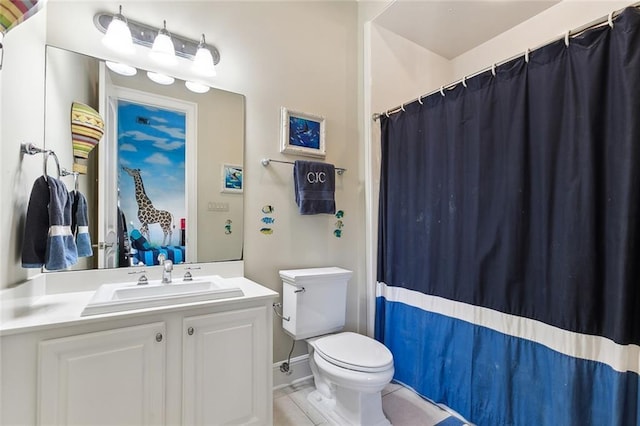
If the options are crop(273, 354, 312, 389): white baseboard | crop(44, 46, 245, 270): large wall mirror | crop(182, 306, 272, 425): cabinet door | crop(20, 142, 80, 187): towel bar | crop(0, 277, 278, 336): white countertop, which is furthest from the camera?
crop(273, 354, 312, 389): white baseboard

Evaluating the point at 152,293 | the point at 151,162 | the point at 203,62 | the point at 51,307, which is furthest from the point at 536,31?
the point at 51,307

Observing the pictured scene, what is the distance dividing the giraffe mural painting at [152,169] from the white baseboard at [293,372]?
1105mm

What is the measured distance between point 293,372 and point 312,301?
563 millimetres

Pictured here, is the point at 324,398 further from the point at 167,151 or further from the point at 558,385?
the point at 167,151

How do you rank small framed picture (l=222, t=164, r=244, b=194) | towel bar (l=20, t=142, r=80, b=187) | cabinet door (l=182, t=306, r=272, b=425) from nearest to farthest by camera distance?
towel bar (l=20, t=142, r=80, b=187) → cabinet door (l=182, t=306, r=272, b=425) → small framed picture (l=222, t=164, r=244, b=194)

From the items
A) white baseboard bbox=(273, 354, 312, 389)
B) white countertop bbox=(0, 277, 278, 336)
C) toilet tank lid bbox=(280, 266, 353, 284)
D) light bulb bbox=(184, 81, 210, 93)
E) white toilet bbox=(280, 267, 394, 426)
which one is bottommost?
white baseboard bbox=(273, 354, 312, 389)

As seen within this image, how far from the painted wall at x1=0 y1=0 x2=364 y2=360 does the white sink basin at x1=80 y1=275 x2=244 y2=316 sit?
0.42 m

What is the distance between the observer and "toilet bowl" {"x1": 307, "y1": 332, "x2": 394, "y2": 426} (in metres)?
1.52

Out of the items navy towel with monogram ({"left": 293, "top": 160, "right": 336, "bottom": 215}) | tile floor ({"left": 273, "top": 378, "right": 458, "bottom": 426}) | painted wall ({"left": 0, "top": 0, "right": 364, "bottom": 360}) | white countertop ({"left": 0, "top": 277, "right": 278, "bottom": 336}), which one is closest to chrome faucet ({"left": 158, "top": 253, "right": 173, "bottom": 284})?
white countertop ({"left": 0, "top": 277, "right": 278, "bottom": 336})

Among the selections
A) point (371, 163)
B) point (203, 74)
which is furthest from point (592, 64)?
point (203, 74)

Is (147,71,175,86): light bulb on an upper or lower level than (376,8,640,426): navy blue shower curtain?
upper

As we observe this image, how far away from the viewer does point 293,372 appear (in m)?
2.08

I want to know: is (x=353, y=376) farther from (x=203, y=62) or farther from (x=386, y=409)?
(x=203, y=62)

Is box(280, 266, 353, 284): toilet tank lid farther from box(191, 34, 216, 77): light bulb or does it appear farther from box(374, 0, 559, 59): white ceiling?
box(374, 0, 559, 59): white ceiling
